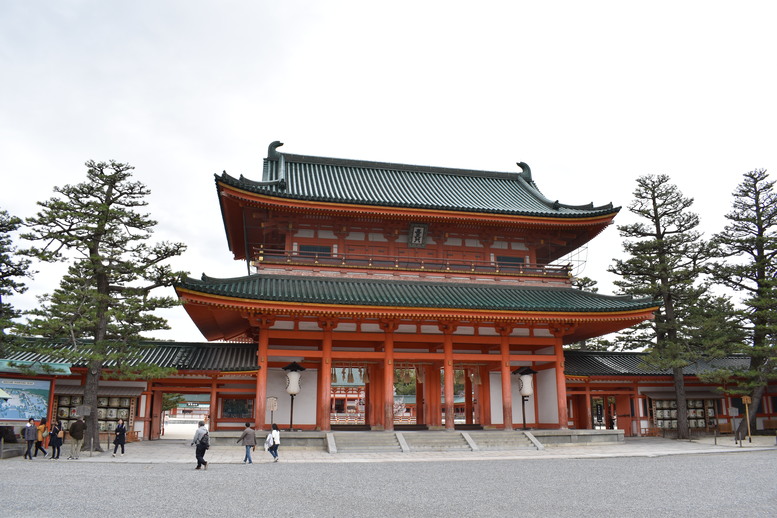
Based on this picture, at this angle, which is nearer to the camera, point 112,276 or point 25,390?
point 25,390

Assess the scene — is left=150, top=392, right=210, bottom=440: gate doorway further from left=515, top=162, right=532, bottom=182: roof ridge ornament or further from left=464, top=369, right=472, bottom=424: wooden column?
left=515, top=162, right=532, bottom=182: roof ridge ornament

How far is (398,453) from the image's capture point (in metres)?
21.7

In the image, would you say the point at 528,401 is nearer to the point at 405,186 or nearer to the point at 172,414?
the point at 405,186

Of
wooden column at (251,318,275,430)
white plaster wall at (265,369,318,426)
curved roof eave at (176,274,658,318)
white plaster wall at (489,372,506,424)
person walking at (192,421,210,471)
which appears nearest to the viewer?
person walking at (192,421,210,471)

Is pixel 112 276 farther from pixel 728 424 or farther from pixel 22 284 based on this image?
pixel 728 424

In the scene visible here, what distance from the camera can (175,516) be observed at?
400 inches

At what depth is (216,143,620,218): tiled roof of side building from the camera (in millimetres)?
26641

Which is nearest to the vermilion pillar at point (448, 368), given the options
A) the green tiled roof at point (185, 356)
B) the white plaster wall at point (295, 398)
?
the white plaster wall at point (295, 398)

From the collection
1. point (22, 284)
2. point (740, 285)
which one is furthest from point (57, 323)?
point (740, 285)

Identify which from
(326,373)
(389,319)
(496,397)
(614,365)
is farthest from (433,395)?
(614,365)

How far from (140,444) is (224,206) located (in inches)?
454

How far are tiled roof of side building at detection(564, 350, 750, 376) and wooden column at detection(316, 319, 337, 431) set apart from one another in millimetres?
12891

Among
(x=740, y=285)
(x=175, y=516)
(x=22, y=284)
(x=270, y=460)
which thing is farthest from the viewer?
(x=740, y=285)

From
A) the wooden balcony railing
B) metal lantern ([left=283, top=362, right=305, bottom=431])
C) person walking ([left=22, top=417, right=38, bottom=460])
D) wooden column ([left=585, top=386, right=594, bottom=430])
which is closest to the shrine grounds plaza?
person walking ([left=22, top=417, right=38, bottom=460])
